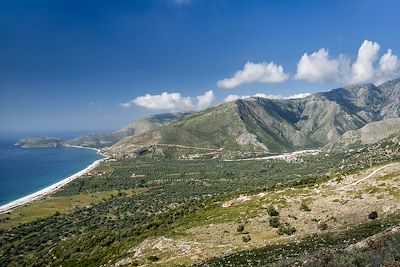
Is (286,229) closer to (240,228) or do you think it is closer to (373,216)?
(240,228)

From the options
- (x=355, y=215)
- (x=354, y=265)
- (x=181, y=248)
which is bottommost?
(x=181, y=248)

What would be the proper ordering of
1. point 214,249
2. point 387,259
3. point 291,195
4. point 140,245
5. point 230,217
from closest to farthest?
point 387,259
point 214,249
point 140,245
point 230,217
point 291,195

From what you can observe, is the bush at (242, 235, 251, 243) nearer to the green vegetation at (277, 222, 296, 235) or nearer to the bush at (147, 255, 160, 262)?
the green vegetation at (277, 222, 296, 235)

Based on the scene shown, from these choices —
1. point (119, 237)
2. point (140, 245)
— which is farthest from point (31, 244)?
point (140, 245)

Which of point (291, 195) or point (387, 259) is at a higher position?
point (387, 259)

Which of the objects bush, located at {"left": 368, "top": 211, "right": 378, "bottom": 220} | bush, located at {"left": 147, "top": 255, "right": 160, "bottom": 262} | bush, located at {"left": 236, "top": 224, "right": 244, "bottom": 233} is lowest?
bush, located at {"left": 147, "top": 255, "right": 160, "bottom": 262}

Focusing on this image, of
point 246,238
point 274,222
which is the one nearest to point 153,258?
point 246,238

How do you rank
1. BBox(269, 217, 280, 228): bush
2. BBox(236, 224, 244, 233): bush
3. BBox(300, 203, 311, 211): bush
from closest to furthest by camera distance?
BBox(269, 217, 280, 228): bush < BBox(236, 224, 244, 233): bush < BBox(300, 203, 311, 211): bush

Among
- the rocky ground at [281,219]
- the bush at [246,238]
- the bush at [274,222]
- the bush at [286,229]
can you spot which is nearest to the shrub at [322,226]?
the rocky ground at [281,219]

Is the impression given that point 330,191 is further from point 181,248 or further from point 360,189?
point 181,248

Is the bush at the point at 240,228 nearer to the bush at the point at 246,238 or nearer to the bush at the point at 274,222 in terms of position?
the bush at the point at 274,222

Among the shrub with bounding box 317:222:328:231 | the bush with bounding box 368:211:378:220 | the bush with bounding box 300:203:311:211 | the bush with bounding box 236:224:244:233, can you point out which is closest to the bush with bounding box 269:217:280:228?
the bush with bounding box 236:224:244:233
